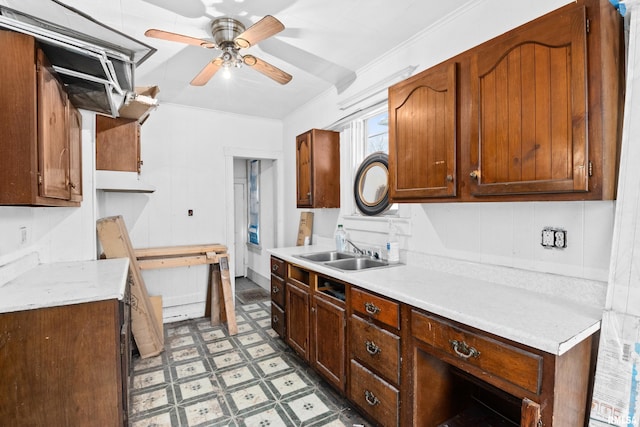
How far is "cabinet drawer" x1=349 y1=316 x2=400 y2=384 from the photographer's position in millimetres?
1648

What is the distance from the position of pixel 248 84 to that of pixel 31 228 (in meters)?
2.12

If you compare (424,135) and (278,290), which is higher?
(424,135)

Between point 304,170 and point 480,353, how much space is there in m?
2.40

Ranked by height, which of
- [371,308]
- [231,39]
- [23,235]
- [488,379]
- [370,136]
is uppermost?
[231,39]

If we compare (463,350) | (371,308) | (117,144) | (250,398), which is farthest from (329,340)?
(117,144)

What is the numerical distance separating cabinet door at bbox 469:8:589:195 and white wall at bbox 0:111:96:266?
8.77 feet

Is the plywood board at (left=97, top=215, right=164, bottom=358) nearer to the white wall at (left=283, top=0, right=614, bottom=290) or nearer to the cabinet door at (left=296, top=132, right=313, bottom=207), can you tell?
the cabinet door at (left=296, top=132, right=313, bottom=207)

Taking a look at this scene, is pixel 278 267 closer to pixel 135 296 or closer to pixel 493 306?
pixel 135 296

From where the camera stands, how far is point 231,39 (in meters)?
2.11

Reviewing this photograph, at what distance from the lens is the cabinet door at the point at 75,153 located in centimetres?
205

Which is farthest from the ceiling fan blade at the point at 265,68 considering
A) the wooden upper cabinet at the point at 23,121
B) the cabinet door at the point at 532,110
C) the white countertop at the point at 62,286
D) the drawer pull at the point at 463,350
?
the drawer pull at the point at 463,350

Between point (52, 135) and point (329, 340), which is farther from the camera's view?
point (329, 340)

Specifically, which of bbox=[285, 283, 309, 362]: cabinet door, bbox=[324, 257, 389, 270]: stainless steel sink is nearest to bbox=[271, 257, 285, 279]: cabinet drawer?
bbox=[285, 283, 309, 362]: cabinet door

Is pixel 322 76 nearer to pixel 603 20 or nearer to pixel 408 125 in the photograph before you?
pixel 408 125
